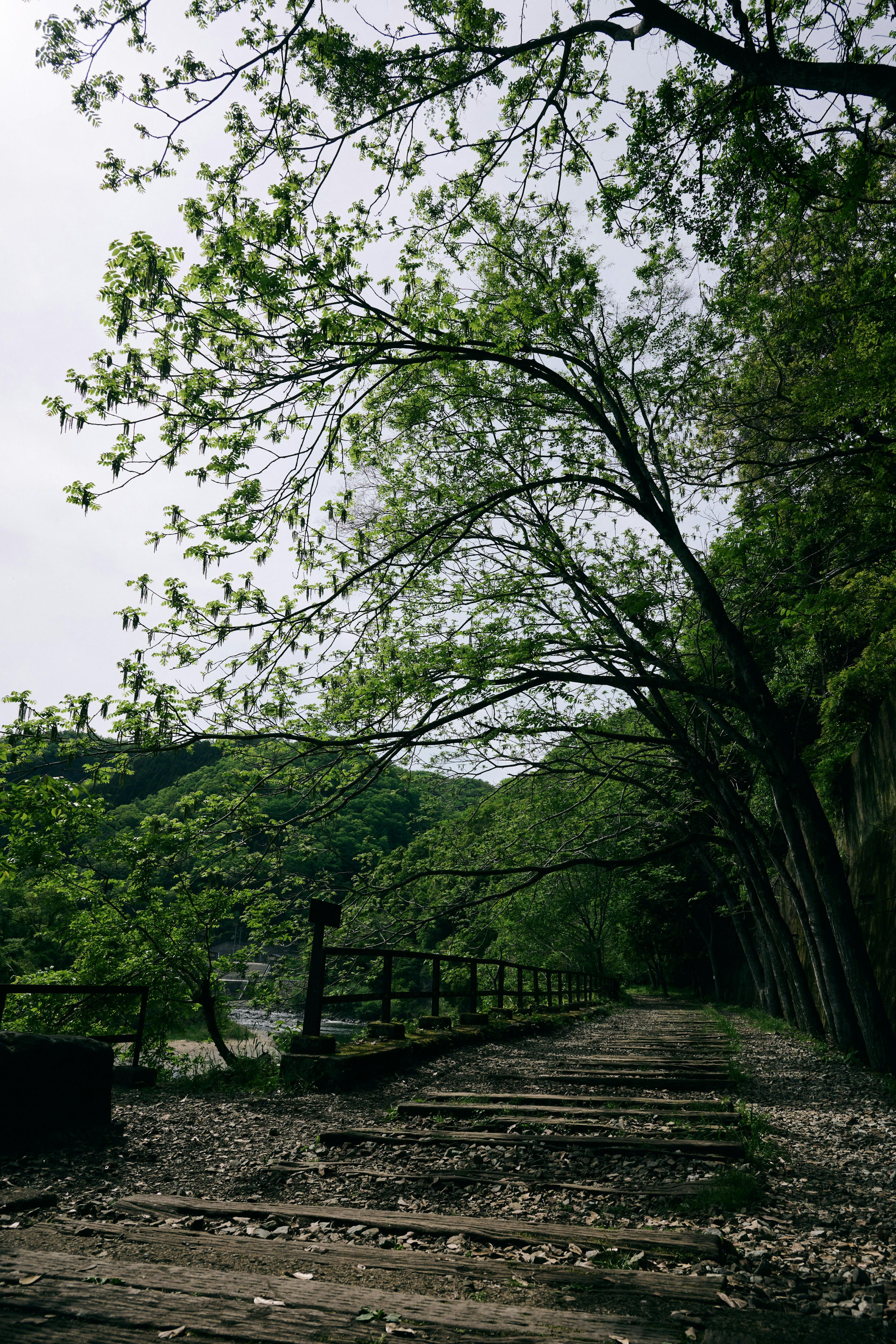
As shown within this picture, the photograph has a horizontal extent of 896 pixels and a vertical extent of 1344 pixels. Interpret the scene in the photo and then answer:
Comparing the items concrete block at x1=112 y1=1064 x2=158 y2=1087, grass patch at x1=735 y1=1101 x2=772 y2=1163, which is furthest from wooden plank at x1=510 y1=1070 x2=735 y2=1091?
concrete block at x1=112 y1=1064 x2=158 y2=1087

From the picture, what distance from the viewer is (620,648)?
963 cm

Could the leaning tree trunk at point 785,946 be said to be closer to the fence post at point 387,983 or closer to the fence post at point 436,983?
the fence post at point 436,983

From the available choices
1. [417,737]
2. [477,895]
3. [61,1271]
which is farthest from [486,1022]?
[61,1271]

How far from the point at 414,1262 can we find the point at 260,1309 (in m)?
0.77

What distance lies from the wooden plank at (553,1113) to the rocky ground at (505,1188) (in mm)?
172

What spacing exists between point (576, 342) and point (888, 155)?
5.81 metres

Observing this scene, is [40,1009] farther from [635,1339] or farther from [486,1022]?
[635,1339]

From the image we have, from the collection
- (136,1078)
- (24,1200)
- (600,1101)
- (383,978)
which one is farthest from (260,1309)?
(383,978)

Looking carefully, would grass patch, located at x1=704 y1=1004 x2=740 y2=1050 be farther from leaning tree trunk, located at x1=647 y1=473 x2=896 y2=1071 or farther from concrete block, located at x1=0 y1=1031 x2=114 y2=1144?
concrete block, located at x1=0 y1=1031 x2=114 y2=1144

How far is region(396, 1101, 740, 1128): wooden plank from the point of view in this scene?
4.87m

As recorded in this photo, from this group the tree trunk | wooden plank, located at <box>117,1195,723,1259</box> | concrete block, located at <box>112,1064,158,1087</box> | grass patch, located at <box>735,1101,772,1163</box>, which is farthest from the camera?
the tree trunk

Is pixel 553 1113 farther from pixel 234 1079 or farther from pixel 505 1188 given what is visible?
pixel 234 1079

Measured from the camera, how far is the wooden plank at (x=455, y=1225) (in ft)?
9.56

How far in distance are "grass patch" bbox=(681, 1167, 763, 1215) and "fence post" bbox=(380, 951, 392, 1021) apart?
4593 millimetres
